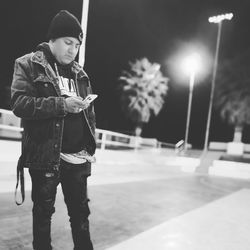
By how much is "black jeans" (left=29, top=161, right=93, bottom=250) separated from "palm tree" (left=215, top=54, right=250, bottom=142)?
25106 mm

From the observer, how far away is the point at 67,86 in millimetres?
2416

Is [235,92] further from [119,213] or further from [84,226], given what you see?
[84,226]

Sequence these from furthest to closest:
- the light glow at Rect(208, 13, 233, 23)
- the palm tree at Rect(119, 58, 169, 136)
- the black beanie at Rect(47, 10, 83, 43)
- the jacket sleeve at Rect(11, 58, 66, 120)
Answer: the palm tree at Rect(119, 58, 169, 136) < the light glow at Rect(208, 13, 233, 23) < the black beanie at Rect(47, 10, 83, 43) < the jacket sleeve at Rect(11, 58, 66, 120)

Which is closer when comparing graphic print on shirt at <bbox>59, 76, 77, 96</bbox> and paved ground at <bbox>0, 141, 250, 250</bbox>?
graphic print on shirt at <bbox>59, 76, 77, 96</bbox>

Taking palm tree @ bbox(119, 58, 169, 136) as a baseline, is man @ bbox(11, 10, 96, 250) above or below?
below

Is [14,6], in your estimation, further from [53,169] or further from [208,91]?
[208,91]

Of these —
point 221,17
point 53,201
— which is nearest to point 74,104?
point 53,201

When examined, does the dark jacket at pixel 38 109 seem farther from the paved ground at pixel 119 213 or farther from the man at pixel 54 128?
the paved ground at pixel 119 213

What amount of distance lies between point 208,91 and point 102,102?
12511 mm

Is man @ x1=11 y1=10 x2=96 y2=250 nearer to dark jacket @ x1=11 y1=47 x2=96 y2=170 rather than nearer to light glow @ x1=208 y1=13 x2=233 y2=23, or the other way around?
dark jacket @ x1=11 y1=47 x2=96 y2=170

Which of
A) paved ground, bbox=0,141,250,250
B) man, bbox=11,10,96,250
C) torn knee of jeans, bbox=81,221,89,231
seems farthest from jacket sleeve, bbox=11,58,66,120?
paved ground, bbox=0,141,250,250

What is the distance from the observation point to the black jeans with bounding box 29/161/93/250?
2.19 metres

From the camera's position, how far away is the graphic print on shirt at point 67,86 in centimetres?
235

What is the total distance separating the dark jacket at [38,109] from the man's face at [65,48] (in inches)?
4.9
